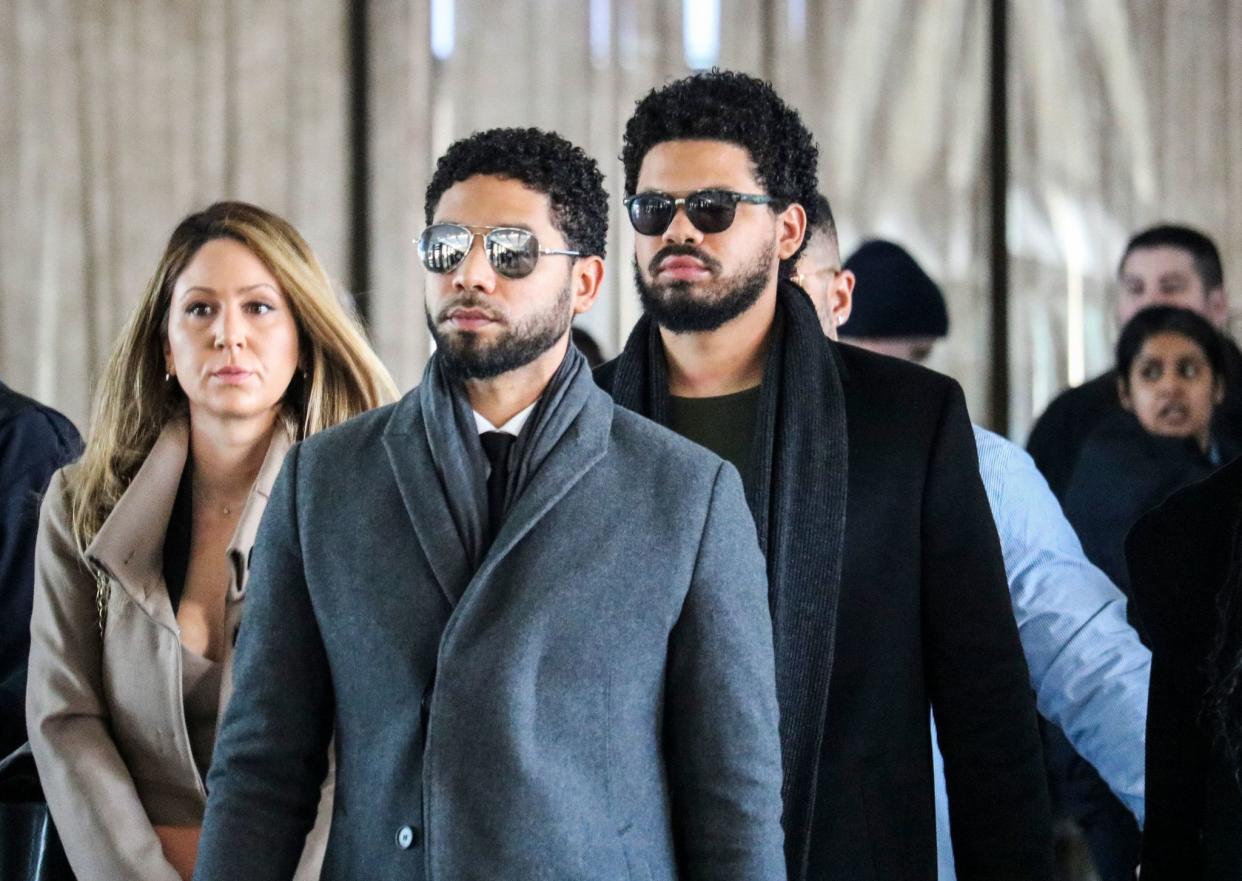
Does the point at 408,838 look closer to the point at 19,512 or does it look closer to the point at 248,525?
the point at 248,525

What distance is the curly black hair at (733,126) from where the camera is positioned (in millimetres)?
2332

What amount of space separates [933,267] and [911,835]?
4892 millimetres

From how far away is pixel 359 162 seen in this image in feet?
23.0

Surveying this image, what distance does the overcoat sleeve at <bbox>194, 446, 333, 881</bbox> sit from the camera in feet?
6.07

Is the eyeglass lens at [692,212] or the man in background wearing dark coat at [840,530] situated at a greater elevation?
the eyeglass lens at [692,212]

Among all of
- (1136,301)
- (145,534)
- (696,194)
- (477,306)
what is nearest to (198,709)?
(145,534)

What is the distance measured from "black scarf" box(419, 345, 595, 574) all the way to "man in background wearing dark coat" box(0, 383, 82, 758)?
127cm

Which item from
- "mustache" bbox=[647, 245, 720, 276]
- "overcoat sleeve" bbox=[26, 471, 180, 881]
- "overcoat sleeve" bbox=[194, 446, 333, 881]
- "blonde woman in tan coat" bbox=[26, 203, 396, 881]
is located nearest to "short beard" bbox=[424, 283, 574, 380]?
"overcoat sleeve" bbox=[194, 446, 333, 881]

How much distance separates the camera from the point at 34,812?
2615 mm

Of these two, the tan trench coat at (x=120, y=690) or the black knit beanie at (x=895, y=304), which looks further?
the black knit beanie at (x=895, y=304)

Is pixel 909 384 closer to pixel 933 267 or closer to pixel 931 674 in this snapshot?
pixel 931 674

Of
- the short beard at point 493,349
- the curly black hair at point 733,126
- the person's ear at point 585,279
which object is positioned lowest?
the short beard at point 493,349

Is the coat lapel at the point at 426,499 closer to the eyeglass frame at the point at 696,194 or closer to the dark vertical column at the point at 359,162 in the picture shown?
the eyeglass frame at the point at 696,194

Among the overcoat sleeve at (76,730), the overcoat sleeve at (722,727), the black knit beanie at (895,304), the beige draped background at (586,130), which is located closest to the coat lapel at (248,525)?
the overcoat sleeve at (76,730)
